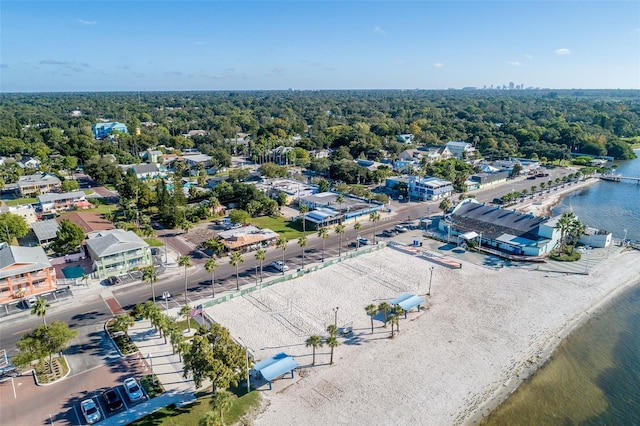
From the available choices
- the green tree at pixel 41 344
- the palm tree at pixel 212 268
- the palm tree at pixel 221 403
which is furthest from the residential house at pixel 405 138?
the palm tree at pixel 221 403

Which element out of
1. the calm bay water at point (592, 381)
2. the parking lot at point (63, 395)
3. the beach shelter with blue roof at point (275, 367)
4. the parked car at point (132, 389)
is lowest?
the calm bay water at point (592, 381)

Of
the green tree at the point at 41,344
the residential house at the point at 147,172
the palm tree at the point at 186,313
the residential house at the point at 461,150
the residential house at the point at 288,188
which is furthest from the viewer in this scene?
the residential house at the point at 461,150

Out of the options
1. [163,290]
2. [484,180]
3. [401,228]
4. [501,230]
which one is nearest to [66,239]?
[163,290]

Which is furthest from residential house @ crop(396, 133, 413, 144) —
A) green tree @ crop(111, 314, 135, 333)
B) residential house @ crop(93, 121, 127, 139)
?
green tree @ crop(111, 314, 135, 333)

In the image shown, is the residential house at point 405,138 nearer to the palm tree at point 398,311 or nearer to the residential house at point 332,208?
the residential house at point 332,208

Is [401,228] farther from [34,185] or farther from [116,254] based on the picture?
[34,185]

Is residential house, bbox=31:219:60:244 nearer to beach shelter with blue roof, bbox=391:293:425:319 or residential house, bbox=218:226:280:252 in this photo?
residential house, bbox=218:226:280:252
